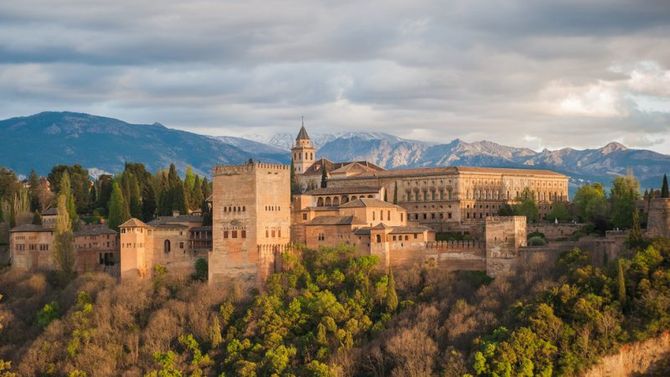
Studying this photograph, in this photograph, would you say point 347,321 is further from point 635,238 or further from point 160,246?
point 635,238

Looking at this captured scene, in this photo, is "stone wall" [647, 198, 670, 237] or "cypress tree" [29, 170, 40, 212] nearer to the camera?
"stone wall" [647, 198, 670, 237]

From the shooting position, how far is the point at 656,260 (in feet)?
149

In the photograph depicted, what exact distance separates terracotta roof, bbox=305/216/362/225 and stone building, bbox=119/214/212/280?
20.3 feet

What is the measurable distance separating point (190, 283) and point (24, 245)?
12.7 meters

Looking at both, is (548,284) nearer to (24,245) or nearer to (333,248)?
(333,248)

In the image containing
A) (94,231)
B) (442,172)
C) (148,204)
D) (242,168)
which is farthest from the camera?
(442,172)

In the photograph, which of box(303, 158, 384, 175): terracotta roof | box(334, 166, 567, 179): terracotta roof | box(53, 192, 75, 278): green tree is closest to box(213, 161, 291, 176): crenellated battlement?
box(53, 192, 75, 278): green tree

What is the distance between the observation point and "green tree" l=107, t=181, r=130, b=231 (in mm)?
64500

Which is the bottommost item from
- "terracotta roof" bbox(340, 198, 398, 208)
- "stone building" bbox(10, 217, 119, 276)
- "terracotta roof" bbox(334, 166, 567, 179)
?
"stone building" bbox(10, 217, 119, 276)

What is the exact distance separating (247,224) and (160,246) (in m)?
5.79

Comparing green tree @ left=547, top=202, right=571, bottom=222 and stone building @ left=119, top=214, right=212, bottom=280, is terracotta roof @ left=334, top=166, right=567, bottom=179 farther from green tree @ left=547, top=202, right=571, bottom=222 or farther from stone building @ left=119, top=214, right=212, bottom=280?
stone building @ left=119, top=214, right=212, bottom=280

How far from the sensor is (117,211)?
65.8 meters

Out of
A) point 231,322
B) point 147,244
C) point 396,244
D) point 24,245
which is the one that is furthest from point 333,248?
point 24,245

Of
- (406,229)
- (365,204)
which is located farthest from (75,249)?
(406,229)
